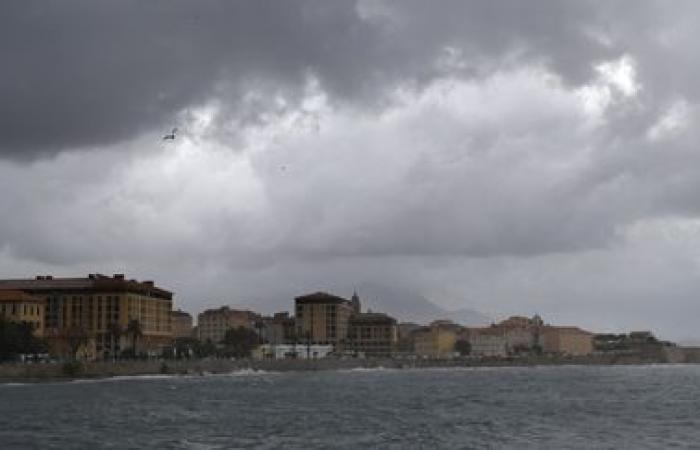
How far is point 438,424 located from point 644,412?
71.8ft

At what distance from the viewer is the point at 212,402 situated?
102 meters

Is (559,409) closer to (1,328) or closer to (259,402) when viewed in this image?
(259,402)

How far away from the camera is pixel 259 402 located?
338 feet

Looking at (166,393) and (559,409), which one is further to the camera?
(166,393)

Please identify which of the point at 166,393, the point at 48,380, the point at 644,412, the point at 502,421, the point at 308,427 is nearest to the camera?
the point at 308,427

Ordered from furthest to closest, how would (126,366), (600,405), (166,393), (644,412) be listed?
(126,366) < (166,393) < (600,405) < (644,412)

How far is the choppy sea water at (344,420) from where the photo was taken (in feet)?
205

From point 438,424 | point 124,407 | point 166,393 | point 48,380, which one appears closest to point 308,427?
point 438,424

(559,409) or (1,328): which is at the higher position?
(1,328)

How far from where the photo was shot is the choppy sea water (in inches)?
2458

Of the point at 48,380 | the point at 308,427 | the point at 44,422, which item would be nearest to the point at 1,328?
the point at 48,380

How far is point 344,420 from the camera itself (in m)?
78.3

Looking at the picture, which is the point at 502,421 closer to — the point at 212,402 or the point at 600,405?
the point at 600,405

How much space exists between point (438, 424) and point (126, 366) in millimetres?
111367
